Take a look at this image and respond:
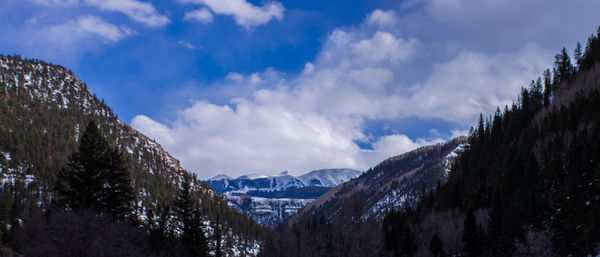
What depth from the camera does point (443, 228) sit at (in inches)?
3356

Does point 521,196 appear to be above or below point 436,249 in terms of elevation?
above

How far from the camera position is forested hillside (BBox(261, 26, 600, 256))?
56.9 meters

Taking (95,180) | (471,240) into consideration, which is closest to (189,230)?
(95,180)

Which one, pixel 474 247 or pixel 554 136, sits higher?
pixel 554 136

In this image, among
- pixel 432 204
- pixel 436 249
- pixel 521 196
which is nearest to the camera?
pixel 436 249

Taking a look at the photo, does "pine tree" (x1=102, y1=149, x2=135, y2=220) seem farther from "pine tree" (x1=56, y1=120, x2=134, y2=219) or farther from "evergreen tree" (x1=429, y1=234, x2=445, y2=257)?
"evergreen tree" (x1=429, y1=234, x2=445, y2=257)

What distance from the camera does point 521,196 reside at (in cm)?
7781

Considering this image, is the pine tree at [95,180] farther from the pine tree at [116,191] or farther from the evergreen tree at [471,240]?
the evergreen tree at [471,240]

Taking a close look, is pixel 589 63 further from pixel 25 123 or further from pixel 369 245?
pixel 25 123

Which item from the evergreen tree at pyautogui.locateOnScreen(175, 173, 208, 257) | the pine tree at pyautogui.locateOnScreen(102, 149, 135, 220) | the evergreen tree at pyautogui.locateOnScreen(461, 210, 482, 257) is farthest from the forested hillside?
the pine tree at pyautogui.locateOnScreen(102, 149, 135, 220)

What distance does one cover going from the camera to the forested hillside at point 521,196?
5688 cm

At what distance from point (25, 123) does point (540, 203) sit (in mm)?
213774

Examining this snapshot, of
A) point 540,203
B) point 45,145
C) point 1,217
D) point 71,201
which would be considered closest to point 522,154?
point 540,203

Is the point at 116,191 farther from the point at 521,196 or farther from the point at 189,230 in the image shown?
the point at 521,196
